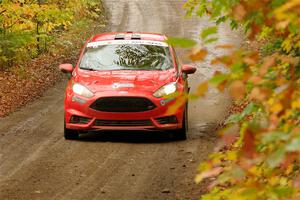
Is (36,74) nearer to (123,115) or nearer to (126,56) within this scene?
(126,56)

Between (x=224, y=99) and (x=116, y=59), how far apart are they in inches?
182

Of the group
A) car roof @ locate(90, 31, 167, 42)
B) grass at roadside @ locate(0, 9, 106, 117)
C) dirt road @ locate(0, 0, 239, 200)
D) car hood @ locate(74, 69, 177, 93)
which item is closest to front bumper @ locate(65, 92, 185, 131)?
car hood @ locate(74, 69, 177, 93)

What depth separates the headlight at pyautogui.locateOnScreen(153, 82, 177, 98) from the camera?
11109mm

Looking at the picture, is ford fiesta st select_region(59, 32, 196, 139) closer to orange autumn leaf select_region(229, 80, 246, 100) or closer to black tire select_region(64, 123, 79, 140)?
black tire select_region(64, 123, 79, 140)

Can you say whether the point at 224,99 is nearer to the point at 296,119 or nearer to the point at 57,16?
the point at 57,16

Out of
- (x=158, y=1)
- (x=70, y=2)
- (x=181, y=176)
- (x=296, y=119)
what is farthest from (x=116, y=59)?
(x=158, y=1)

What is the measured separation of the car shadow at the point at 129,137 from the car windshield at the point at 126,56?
116 cm

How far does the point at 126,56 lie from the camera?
12.4 meters

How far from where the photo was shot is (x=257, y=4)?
3.09 meters

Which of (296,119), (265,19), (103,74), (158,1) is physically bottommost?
(158,1)

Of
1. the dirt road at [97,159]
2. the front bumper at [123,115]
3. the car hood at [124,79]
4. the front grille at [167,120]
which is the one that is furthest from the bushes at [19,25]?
the front grille at [167,120]

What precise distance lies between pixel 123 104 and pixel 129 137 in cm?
94

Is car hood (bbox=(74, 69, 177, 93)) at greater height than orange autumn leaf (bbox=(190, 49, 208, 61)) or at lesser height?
lesser

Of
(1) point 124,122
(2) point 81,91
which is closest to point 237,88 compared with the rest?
(1) point 124,122
